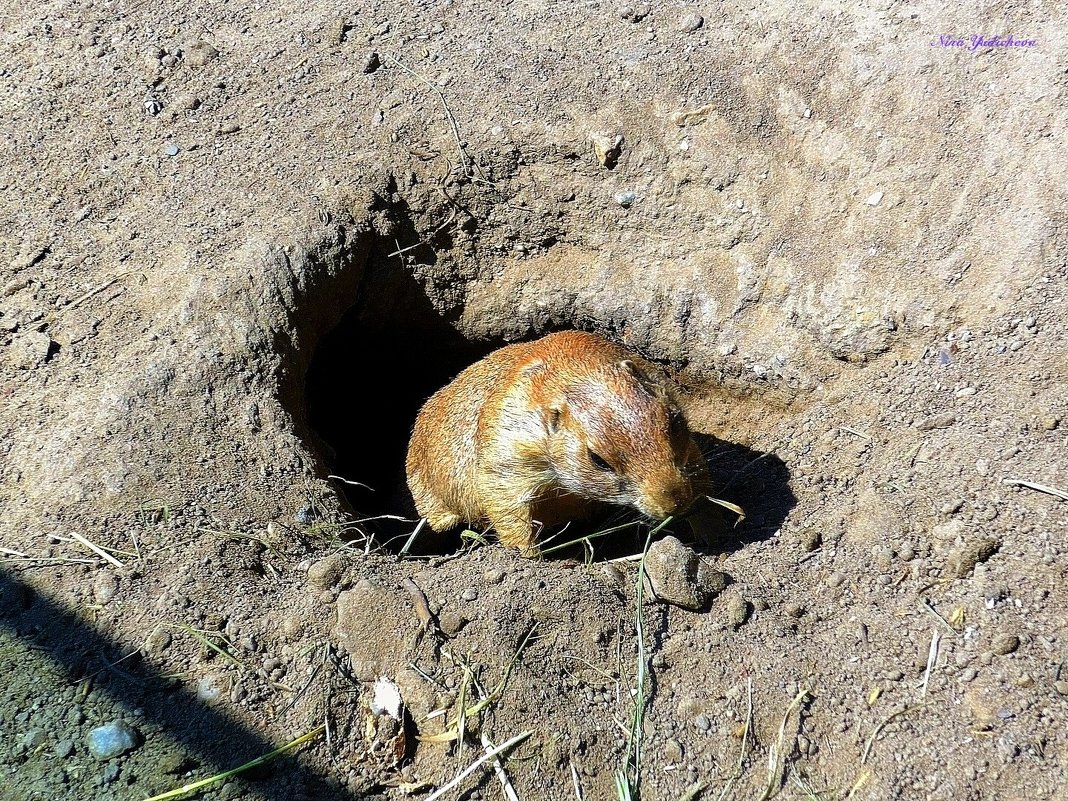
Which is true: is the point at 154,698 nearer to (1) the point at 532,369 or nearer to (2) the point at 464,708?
(2) the point at 464,708

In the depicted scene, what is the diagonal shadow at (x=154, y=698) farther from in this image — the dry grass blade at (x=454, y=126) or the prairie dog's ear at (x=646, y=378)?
the dry grass blade at (x=454, y=126)

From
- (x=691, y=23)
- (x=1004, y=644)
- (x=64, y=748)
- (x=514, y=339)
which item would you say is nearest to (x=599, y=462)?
(x=1004, y=644)

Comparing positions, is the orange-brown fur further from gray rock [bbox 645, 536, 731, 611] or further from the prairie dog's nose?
gray rock [bbox 645, 536, 731, 611]

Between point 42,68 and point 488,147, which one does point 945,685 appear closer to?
point 488,147

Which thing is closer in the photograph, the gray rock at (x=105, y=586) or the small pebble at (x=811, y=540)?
the gray rock at (x=105, y=586)

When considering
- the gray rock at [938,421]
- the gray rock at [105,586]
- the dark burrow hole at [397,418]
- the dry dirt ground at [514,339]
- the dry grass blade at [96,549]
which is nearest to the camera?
the dry dirt ground at [514,339]

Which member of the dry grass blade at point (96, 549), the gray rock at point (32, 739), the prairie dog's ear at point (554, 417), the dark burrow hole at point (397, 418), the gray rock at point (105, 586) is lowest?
the dark burrow hole at point (397, 418)

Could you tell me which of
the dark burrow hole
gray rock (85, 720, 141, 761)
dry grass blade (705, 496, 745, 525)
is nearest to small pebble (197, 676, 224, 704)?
gray rock (85, 720, 141, 761)

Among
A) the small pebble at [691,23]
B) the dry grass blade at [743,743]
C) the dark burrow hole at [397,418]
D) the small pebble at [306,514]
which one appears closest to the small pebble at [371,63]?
the dark burrow hole at [397,418]
